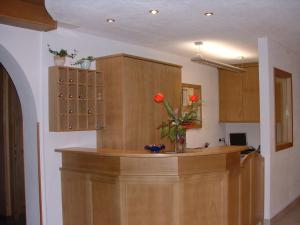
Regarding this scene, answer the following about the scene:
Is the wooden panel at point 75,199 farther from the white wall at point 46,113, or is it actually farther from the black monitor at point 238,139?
the black monitor at point 238,139

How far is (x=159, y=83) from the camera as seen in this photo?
523 centimetres

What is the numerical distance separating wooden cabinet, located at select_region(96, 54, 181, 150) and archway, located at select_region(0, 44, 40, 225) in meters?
0.93

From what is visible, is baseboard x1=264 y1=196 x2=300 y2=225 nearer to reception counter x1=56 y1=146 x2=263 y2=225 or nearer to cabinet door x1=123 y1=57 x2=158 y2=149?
reception counter x1=56 y1=146 x2=263 y2=225

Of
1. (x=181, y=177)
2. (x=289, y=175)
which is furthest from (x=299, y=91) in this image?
(x=181, y=177)

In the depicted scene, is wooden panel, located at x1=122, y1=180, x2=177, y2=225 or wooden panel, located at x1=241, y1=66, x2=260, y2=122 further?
wooden panel, located at x1=241, y1=66, x2=260, y2=122

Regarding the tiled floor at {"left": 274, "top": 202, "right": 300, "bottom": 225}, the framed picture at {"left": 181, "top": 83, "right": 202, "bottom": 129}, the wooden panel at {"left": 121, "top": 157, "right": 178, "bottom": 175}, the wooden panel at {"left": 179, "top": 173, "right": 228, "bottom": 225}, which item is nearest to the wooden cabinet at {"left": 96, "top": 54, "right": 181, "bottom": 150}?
the wooden panel at {"left": 121, "top": 157, "right": 178, "bottom": 175}

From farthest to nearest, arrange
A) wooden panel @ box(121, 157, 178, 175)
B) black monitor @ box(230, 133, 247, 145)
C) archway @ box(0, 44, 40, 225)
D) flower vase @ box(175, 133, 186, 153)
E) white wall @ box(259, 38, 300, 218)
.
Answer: black monitor @ box(230, 133, 247, 145)
white wall @ box(259, 38, 300, 218)
archway @ box(0, 44, 40, 225)
flower vase @ box(175, 133, 186, 153)
wooden panel @ box(121, 157, 178, 175)

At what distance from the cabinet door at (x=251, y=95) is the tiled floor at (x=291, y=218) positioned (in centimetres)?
204

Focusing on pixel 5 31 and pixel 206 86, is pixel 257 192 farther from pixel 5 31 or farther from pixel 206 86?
pixel 5 31

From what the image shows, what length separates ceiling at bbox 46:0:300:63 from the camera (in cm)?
358

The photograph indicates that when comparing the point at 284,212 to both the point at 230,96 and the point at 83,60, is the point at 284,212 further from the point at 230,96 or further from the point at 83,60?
the point at 83,60

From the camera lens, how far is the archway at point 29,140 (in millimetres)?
4070

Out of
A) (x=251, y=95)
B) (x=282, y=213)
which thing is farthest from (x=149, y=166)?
(x=251, y=95)

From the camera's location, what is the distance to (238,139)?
25.8 feet
